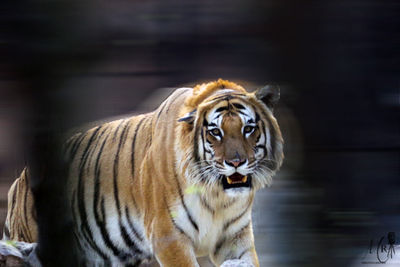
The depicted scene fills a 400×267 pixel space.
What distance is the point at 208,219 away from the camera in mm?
1732

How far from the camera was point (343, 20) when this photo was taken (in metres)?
1.18

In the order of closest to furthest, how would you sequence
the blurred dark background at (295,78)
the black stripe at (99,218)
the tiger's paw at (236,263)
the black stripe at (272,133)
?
the blurred dark background at (295,78) → the black stripe at (272,133) → the tiger's paw at (236,263) → the black stripe at (99,218)

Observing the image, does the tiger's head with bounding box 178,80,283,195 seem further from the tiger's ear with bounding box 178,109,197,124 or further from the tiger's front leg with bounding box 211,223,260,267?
the tiger's front leg with bounding box 211,223,260,267

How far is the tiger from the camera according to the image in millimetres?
1530

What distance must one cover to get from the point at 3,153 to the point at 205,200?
2.17 feet

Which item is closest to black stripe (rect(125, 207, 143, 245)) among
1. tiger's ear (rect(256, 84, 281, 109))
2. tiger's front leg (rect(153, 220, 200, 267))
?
tiger's front leg (rect(153, 220, 200, 267))

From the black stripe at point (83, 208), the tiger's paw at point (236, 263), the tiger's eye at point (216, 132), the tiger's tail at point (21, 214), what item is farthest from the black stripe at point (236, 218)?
the tiger's tail at point (21, 214)

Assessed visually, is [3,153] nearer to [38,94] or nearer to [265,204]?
[38,94]

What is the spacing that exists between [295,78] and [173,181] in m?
0.69

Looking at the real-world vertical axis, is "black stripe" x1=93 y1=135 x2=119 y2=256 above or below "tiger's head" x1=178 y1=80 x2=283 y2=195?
below

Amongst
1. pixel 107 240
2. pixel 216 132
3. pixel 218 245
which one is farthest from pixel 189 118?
pixel 107 240

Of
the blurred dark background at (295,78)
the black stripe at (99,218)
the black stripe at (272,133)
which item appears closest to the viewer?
the blurred dark background at (295,78)

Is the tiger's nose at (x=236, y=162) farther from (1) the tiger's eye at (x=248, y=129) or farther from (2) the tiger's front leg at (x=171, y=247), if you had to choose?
(2) the tiger's front leg at (x=171, y=247)

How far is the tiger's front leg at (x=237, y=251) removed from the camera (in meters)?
1.61
